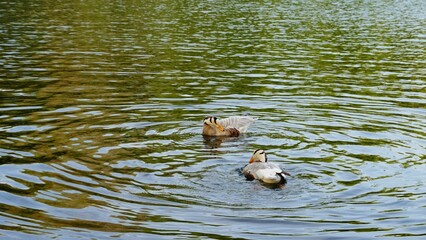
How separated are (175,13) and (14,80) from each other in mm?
37510

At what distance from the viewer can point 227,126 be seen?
880 inches

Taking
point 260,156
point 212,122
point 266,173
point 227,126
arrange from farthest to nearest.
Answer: point 227,126 → point 212,122 → point 260,156 → point 266,173

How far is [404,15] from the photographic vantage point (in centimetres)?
7119

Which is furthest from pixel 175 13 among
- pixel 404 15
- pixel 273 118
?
pixel 273 118

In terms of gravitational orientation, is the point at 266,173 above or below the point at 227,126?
above

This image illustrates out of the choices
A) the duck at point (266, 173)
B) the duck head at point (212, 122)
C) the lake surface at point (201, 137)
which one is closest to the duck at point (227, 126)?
the duck head at point (212, 122)

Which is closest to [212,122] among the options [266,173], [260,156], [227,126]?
[227,126]

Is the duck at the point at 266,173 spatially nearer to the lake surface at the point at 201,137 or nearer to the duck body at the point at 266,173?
the duck body at the point at 266,173

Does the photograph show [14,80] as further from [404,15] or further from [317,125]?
[404,15]

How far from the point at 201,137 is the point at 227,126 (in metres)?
1.00

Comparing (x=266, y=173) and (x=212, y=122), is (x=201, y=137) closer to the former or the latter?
(x=212, y=122)

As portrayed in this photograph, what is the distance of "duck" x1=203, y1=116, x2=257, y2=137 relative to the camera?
70.9ft

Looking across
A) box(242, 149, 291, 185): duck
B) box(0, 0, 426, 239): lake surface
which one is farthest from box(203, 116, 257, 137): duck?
box(242, 149, 291, 185): duck

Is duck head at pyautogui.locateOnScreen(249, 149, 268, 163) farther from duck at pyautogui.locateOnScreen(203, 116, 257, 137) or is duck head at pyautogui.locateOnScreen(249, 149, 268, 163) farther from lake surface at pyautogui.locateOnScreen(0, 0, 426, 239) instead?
duck at pyautogui.locateOnScreen(203, 116, 257, 137)
